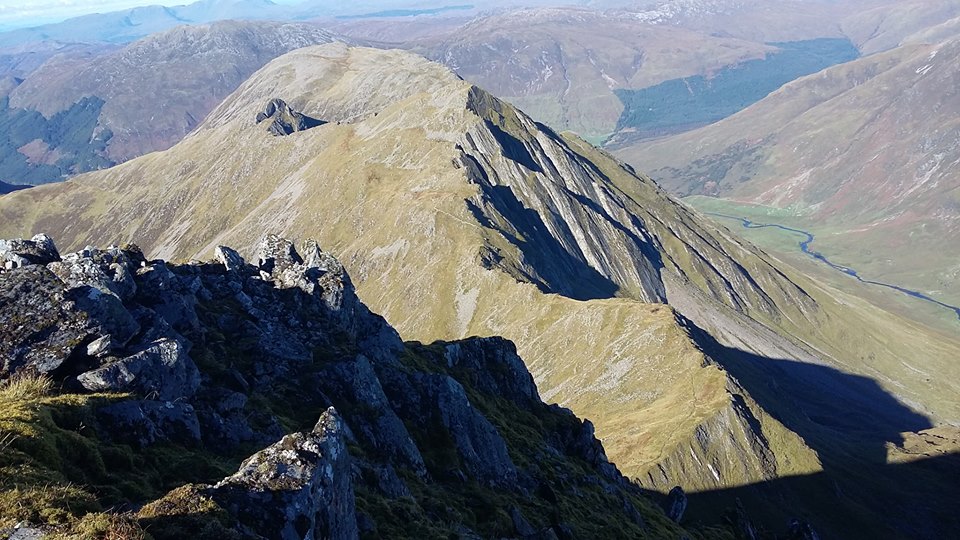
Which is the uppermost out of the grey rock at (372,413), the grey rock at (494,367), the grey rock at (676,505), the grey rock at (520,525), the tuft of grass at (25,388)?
the tuft of grass at (25,388)

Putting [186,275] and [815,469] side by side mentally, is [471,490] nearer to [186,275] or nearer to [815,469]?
[186,275]

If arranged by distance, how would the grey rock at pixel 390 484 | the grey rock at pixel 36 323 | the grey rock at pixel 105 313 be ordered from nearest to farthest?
the grey rock at pixel 36 323, the grey rock at pixel 105 313, the grey rock at pixel 390 484

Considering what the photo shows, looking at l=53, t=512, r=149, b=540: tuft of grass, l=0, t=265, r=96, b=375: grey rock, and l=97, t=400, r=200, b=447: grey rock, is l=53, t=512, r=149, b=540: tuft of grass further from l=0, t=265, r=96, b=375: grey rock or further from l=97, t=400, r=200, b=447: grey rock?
l=0, t=265, r=96, b=375: grey rock

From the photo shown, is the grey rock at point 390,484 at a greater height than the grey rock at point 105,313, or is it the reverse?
the grey rock at point 105,313

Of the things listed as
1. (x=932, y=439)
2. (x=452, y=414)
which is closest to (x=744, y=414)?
(x=932, y=439)

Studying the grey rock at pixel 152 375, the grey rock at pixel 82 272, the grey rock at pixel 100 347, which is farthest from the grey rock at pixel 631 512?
the grey rock at pixel 100 347

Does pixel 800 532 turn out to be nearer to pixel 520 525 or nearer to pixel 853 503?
pixel 853 503

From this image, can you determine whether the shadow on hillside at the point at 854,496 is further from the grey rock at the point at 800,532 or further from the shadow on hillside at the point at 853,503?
the grey rock at the point at 800,532

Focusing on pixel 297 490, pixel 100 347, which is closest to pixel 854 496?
pixel 297 490
